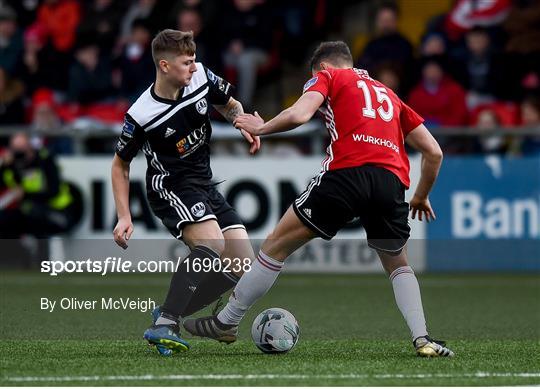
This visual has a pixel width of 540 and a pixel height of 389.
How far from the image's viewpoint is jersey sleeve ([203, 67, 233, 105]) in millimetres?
8078

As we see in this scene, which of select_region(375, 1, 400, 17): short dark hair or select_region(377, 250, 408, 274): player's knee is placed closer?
select_region(377, 250, 408, 274): player's knee

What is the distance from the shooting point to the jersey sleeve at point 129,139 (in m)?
7.72

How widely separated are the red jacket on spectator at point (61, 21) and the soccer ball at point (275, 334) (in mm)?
9766

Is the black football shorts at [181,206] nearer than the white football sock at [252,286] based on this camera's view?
No

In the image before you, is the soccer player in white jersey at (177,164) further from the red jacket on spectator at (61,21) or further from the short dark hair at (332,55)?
the red jacket on spectator at (61,21)

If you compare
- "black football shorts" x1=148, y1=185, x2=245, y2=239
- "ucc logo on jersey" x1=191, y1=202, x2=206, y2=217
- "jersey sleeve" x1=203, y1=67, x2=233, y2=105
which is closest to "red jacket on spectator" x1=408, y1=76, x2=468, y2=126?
"jersey sleeve" x1=203, y1=67, x2=233, y2=105

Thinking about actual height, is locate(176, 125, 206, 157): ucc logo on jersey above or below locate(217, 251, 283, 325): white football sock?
above

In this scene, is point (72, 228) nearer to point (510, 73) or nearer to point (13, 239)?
point (13, 239)

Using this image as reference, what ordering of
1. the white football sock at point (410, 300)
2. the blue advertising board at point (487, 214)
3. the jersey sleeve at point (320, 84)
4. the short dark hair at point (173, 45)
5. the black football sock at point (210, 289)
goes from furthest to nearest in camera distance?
the blue advertising board at point (487, 214), the black football sock at point (210, 289), the short dark hair at point (173, 45), the white football sock at point (410, 300), the jersey sleeve at point (320, 84)

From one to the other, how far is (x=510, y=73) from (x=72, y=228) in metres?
5.10

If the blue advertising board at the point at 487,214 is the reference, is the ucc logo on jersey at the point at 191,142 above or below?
above

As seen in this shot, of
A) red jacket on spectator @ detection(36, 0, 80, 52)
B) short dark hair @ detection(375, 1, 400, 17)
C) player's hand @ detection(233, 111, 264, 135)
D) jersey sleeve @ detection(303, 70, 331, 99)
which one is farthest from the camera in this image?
red jacket on spectator @ detection(36, 0, 80, 52)

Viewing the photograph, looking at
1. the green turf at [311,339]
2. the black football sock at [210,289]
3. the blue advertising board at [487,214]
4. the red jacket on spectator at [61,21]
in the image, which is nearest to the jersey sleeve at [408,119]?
the green turf at [311,339]

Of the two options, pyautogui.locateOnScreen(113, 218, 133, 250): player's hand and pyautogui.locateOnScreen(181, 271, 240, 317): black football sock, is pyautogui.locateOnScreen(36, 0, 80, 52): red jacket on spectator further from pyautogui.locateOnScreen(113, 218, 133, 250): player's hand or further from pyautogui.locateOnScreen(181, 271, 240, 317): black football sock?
pyautogui.locateOnScreen(113, 218, 133, 250): player's hand
